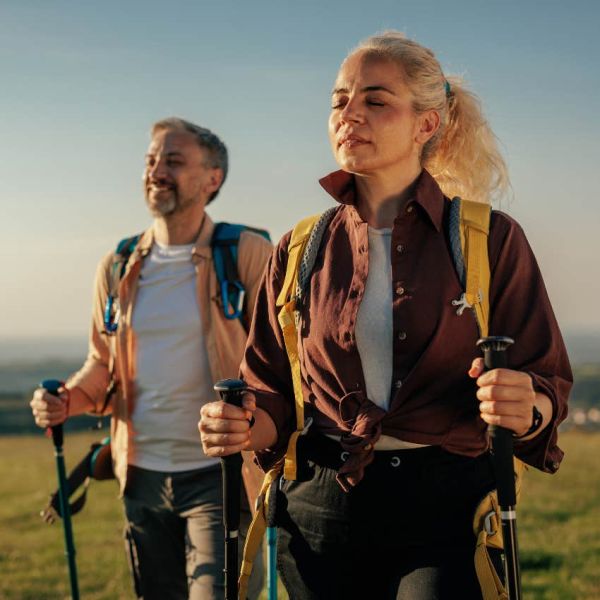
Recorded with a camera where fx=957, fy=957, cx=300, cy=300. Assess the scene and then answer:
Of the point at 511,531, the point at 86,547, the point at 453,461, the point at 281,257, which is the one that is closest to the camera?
the point at 511,531

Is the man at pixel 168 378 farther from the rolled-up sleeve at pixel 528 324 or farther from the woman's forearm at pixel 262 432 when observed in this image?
the rolled-up sleeve at pixel 528 324

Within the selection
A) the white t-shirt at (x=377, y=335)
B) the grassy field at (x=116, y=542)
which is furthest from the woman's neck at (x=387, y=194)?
the grassy field at (x=116, y=542)

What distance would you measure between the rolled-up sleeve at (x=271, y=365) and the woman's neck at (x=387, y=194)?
420 mm

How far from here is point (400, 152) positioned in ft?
12.0

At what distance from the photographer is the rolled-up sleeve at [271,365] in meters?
3.75

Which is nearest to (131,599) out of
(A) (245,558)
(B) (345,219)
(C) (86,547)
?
(C) (86,547)

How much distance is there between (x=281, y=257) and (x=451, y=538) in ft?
4.40

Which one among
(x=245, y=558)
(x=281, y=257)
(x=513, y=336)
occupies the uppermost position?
(x=281, y=257)

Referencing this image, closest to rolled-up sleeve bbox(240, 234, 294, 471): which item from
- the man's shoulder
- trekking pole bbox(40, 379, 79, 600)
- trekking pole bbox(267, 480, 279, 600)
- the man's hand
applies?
trekking pole bbox(267, 480, 279, 600)

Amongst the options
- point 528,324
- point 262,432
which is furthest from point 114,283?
point 528,324

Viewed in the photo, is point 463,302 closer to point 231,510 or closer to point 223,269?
point 231,510

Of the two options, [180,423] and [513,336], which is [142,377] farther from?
[513,336]

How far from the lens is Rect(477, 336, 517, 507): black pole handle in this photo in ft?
9.94

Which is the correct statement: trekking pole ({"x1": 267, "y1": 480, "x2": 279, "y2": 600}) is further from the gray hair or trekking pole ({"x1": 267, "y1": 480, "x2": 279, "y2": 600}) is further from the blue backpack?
the gray hair
